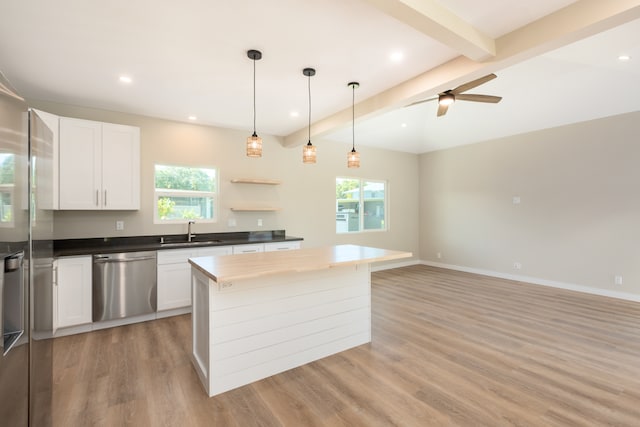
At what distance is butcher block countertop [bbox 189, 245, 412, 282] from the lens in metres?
2.11

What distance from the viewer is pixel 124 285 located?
3566 millimetres

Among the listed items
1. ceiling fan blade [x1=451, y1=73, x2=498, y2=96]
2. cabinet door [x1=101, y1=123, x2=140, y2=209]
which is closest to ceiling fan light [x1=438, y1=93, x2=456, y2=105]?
ceiling fan blade [x1=451, y1=73, x2=498, y2=96]

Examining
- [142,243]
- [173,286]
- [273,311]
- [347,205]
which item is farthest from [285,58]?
[347,205]

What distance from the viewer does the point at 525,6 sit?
2.07 m

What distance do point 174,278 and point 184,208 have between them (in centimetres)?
118

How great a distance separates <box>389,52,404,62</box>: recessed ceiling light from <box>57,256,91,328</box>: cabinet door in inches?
150

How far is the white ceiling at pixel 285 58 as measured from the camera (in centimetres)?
209

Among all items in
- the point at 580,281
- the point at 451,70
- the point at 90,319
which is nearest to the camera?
the point at 451,70

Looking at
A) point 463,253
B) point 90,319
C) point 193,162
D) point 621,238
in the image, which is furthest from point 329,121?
point 621,238

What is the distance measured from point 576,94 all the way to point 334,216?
4.19m

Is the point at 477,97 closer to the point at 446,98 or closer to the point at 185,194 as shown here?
the point at 446,98

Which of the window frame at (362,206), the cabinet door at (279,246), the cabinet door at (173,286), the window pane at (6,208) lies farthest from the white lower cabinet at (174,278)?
the window frame at (362,206)

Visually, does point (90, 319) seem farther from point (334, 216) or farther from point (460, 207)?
point (460, 207)

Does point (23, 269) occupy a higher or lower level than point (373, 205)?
lower
